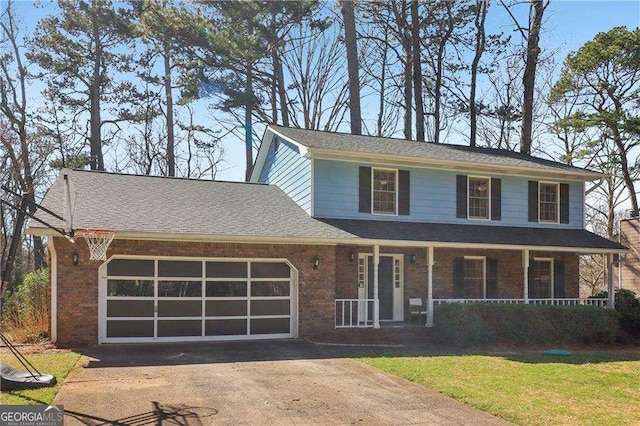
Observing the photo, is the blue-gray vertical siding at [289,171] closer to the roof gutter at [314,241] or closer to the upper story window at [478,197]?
the roof gutter at [314,241]

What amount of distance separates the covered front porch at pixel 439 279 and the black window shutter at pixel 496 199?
46.5 inches

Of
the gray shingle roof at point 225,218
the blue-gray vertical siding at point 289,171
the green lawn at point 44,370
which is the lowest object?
the green lawn at point 44,370

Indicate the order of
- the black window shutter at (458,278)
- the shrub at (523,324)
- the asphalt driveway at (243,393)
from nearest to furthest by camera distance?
the asphalt driveway at (243,393) → the shrub at (523,324) → the black window shutter at (458,278)

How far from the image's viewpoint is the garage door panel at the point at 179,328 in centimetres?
1400

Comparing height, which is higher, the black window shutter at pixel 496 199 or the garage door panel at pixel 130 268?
the black window shutter at pixel 496 199

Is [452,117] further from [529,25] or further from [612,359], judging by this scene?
[612,359]

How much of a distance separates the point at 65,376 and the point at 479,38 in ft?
87.0

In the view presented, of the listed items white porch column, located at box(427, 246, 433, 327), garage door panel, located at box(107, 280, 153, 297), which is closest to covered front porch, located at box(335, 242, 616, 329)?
white porch column, located at box(427, 246, 433, 327)

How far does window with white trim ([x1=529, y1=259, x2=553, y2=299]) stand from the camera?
18953 millimetres

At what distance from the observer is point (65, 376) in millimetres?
9672

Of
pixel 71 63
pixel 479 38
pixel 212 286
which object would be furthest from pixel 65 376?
pixel 479 38

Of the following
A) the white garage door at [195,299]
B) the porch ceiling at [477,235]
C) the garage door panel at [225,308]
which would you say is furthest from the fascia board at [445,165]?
the garage door panel at [225,308]

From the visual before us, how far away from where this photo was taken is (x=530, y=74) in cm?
2725

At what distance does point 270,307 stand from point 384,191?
16.8 ft
